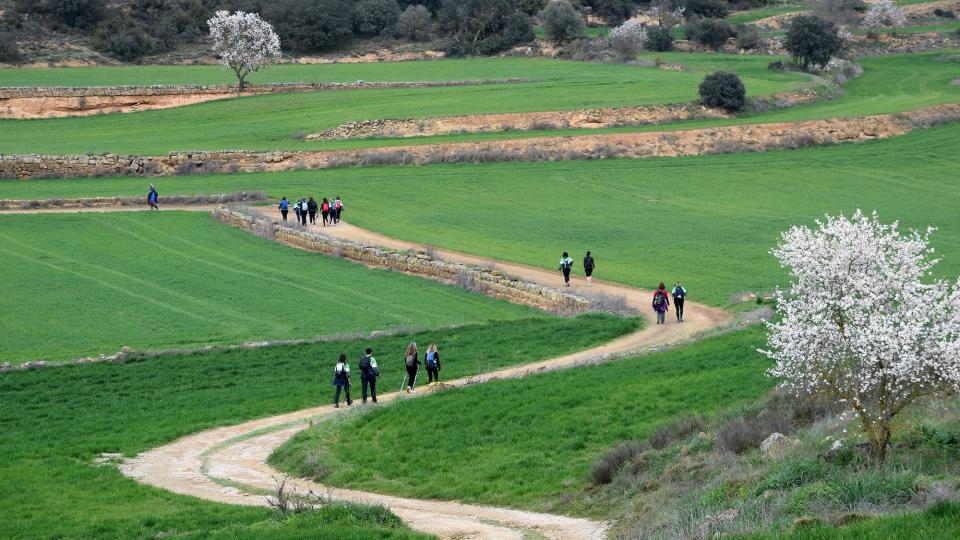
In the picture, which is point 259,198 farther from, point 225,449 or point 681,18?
point 681,18

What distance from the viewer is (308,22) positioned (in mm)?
116812

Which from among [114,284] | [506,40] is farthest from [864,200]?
[506,40]


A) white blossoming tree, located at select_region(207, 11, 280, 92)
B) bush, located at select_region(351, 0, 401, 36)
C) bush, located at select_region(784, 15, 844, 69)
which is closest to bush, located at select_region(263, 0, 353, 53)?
bush, located at select_region(351, 0, 401, 36)

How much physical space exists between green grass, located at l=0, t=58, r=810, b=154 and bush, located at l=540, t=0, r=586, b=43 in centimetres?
1846

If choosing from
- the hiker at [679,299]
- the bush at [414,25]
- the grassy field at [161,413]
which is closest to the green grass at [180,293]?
the grassy field at [161,413]

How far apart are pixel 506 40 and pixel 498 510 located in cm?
10052

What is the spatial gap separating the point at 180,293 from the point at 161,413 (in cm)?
1517

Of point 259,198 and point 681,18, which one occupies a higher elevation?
point 681,18

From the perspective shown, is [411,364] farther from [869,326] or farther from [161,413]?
[869,326]

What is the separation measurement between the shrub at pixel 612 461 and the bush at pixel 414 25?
330 feet

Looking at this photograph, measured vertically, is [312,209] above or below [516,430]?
below

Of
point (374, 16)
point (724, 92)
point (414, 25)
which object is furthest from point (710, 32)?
point (724, 92)

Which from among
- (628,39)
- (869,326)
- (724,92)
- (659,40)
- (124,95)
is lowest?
(124,95)

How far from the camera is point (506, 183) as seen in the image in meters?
67.1
